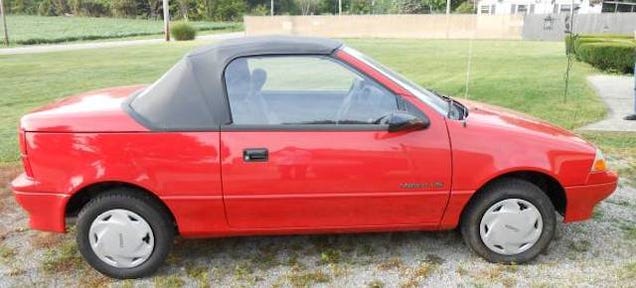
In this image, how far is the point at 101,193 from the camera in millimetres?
3404

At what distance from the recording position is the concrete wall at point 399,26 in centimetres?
4134

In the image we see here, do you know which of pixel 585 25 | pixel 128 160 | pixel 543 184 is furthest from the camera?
pixel 585 25

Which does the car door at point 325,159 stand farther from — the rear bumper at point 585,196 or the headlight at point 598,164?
the headlight at point 598,164

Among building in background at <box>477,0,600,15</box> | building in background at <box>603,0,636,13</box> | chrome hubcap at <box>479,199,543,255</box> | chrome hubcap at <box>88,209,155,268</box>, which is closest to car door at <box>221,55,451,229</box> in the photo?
chrome hubcap at <box>479,199,543,255</box>

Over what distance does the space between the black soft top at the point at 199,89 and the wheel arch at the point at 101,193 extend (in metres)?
0.43

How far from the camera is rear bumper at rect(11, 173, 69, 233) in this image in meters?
3.34

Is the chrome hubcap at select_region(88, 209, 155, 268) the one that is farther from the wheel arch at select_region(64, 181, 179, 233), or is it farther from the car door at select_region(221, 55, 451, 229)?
the car door at select_region(221, 55, 451, 229)

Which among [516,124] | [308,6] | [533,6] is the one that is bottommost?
[516,124]

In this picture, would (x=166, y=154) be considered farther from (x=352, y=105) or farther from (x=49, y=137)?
(x=352, y=105)

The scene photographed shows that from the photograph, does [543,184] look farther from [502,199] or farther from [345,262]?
[345,262]

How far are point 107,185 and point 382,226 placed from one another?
178 cm

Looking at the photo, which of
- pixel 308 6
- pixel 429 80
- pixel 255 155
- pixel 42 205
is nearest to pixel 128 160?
pixel 42 205

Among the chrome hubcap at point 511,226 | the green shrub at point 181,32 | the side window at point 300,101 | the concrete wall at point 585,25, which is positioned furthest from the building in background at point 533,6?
the side window at point 300,101

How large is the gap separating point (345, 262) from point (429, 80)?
34.8 feet
